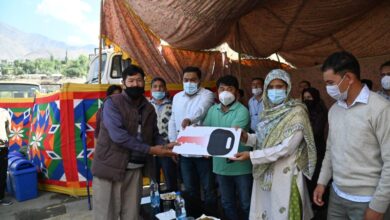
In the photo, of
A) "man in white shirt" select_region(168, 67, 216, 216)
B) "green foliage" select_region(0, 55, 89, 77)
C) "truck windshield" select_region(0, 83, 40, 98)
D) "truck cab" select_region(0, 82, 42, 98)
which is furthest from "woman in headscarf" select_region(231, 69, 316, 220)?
"green foliage" select_region(0, 55, 89, 77)

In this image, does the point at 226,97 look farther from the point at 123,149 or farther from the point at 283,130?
the point at 123,149

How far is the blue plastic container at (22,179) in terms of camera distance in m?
4.55

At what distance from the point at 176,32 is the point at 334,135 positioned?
105 inches

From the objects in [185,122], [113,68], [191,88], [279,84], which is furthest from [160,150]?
[113,68]

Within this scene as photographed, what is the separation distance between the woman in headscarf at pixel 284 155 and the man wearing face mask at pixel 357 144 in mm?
290

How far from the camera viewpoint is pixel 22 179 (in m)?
4.59

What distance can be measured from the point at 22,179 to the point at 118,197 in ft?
9.84

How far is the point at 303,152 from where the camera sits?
2129 millimetres

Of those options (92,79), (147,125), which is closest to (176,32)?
(147,125)

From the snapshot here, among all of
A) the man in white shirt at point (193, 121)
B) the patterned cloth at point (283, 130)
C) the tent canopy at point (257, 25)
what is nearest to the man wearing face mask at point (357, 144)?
the patterned cloth at point (283, 130)

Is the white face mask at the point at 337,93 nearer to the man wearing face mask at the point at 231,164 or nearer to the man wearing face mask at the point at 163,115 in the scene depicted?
the man wearing face mask at the point at 231,164

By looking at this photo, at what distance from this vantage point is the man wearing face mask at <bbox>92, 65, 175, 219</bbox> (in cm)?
233

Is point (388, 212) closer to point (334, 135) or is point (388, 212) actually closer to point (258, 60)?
point (334, 135)

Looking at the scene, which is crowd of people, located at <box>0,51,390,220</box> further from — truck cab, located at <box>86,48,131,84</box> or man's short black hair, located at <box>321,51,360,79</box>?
truck cab, located at <box>86,48,131,84</box>
